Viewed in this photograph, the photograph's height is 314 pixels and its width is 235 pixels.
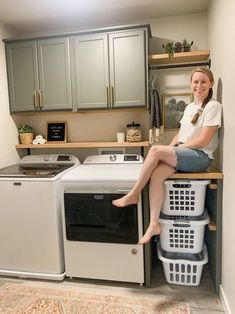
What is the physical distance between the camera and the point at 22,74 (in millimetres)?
2672

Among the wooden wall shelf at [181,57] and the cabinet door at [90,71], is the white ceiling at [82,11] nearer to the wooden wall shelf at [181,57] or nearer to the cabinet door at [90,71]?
the cabinet door at [90,71]

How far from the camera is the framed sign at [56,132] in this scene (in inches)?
115

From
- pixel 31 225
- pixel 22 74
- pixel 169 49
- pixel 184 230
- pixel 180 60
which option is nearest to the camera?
pixel 184 230

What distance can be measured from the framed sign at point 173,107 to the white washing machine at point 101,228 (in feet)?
2.63

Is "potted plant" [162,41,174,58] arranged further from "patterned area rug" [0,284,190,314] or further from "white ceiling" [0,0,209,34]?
"patterned area rug" [0,284,190,314]

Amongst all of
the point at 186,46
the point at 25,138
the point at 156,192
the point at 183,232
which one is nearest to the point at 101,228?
the point at 156,192

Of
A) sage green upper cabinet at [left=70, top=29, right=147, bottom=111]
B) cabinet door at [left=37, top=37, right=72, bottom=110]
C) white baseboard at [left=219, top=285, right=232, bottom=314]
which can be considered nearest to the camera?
white baseboard at [left=219, top=285, right=232, bottom=314]

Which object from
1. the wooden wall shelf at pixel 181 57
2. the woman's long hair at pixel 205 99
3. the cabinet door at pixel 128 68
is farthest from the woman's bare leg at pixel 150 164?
the wooden wall shelf at pixel 181 57

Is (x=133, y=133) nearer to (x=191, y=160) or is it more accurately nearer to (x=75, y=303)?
(x=191, y=160)

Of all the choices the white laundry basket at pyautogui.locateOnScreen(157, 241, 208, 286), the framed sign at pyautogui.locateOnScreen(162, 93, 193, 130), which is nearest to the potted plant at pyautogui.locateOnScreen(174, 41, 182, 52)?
the framed sign at pyautogui.locateOnScreen(162, 93, 193, 130)

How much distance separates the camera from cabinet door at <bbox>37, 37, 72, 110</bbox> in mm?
2549

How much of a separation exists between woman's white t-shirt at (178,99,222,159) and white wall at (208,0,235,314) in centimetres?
6

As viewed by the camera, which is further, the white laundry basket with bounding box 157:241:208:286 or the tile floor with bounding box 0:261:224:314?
the white laundry basket with bounding box 157:241:208:286

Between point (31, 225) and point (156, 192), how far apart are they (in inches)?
44.6
